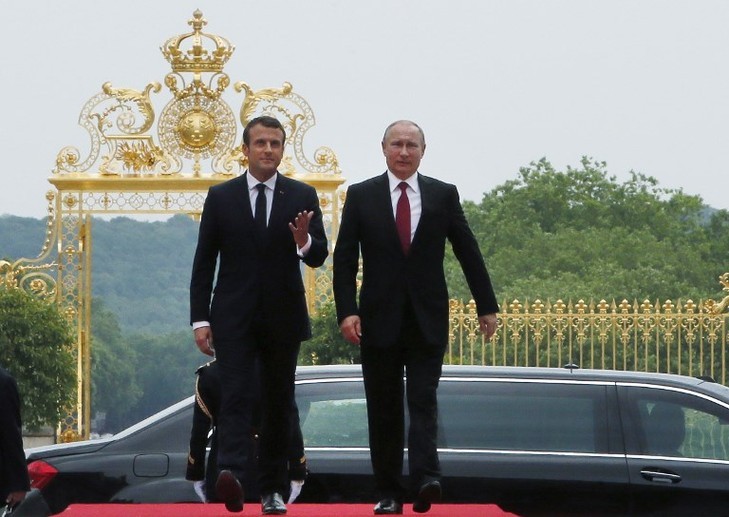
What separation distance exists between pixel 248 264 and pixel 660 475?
2.84 metres

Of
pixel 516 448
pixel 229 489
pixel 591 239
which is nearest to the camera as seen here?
pixel 229 489

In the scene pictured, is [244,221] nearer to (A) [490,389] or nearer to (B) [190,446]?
(B) [190,446]

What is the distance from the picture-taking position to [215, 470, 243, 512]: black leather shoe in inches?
322

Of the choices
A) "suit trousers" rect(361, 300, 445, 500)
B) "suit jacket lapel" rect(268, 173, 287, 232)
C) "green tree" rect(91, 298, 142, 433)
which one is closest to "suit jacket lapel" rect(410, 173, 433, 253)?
"suit trousers" rect(361, 300, 445, 500)

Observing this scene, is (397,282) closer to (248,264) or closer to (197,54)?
(248,264)

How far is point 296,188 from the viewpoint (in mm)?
8664

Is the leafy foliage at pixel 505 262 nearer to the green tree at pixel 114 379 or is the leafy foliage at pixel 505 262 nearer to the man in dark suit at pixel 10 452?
the green tree at pixel 114 379

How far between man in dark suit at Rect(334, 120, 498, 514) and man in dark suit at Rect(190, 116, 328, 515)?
0.25 meters

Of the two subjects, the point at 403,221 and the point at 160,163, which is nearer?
the point at 403,221

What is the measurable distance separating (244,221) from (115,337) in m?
59.7

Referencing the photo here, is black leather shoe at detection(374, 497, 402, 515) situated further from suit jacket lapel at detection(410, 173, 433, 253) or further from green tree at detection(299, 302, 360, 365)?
green tree at detection(299, 302, 360, 365)

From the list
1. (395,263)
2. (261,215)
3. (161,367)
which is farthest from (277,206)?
(161,367)

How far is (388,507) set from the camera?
855 centimetres

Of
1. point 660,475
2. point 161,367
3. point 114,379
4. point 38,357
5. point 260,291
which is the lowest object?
point 114,379
